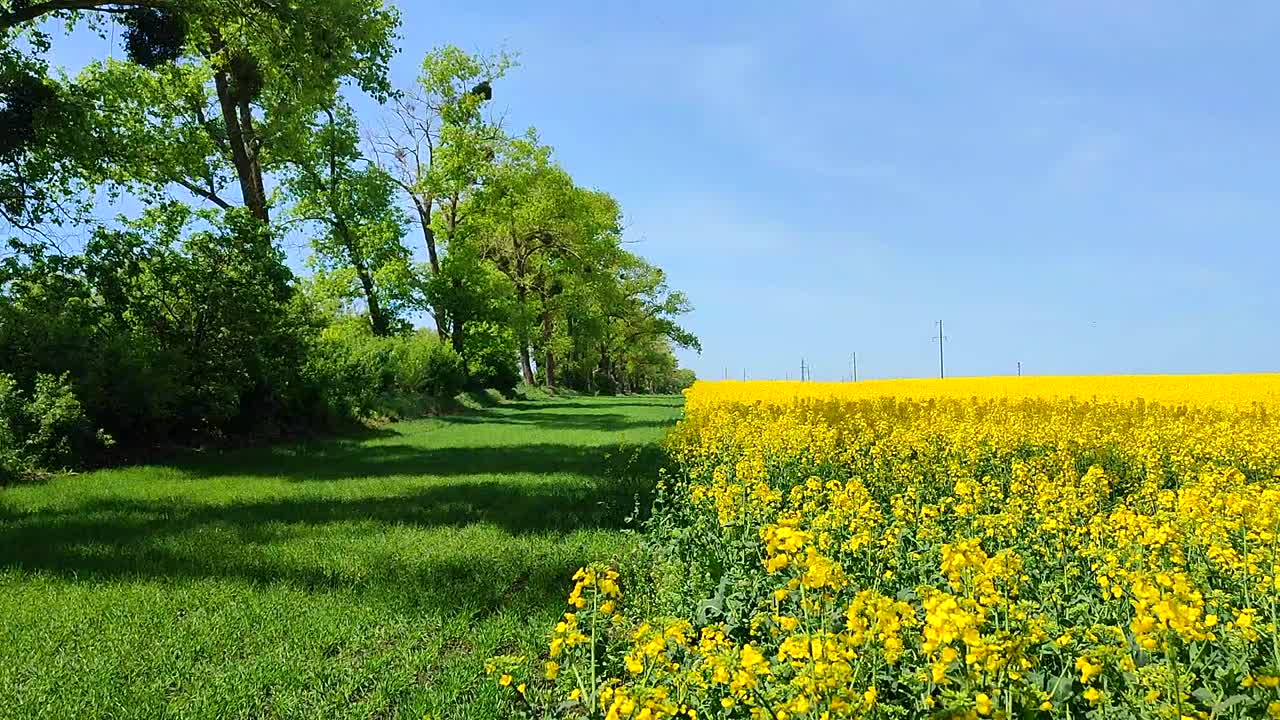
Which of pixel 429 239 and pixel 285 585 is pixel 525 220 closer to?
pixel 429 239

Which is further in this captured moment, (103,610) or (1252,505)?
(103,610)

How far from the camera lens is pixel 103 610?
4.59 metres

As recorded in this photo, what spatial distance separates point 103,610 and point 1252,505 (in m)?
6.73

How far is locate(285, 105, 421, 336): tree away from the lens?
21.7 metres

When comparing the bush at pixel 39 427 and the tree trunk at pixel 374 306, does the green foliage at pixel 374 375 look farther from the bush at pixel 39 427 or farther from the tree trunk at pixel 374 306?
the bush at pixel 39 427

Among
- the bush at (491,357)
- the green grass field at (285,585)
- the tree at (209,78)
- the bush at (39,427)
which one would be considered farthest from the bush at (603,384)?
the green grass field at (285,585)

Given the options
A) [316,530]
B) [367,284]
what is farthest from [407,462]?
[367,284]

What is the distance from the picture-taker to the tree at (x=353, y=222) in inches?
856

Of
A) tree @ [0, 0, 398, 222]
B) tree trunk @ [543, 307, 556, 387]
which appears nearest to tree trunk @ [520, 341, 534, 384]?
tree trunk @ [543, 307, 556, 387]

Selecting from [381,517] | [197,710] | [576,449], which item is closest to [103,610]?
[197,710]

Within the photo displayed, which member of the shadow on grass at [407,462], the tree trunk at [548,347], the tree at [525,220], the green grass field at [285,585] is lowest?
the green grass field at [285,585]

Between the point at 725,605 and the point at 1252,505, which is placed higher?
the point at 1252,505

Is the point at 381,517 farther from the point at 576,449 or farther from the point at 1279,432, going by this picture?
the point at 1279,432

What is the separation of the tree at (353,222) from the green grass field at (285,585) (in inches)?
525
